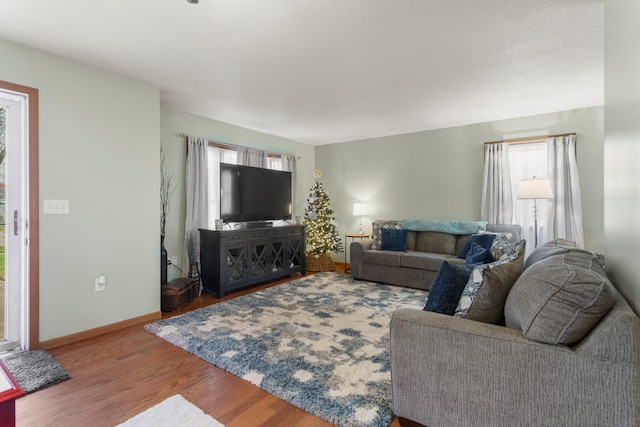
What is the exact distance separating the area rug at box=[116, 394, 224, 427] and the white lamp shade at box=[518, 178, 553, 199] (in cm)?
403

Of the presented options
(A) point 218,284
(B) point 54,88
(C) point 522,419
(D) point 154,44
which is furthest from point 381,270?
(B) point 54,88

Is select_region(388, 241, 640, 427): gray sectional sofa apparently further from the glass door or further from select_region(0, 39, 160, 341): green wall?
the glass door

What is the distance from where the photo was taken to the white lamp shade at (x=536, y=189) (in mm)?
3646

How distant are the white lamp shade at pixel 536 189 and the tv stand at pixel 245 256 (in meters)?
3.27

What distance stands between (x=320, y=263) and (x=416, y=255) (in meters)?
1.87

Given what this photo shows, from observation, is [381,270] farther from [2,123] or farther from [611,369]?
[2,123]

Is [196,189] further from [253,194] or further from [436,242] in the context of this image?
[436,242]

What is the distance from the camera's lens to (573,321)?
3.77ft

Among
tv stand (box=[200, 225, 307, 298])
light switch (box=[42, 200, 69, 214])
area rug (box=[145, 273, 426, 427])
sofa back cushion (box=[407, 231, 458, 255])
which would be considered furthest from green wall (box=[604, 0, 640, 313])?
light switch (box=[42, 200, 69, 214])

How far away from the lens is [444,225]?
458cm

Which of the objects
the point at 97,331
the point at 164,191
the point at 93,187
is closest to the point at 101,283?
the point at 97,331

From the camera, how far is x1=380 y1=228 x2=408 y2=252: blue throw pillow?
4.57 meters

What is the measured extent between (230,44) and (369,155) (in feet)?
12.4

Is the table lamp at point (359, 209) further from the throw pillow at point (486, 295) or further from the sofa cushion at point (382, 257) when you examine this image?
the throw pillow at point (486, 295)
